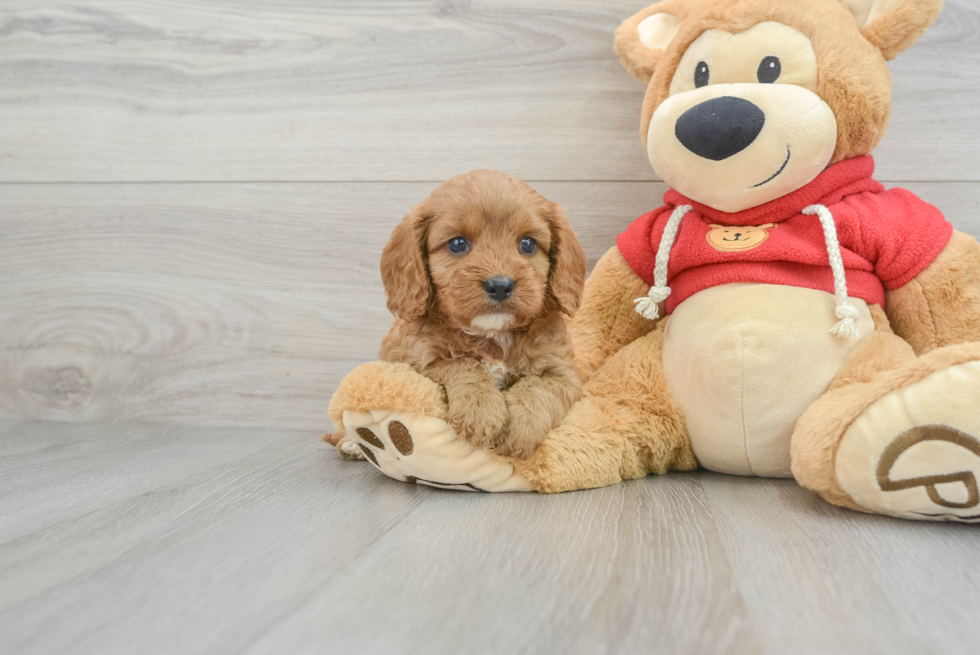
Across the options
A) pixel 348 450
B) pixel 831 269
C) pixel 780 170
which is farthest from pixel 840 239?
pixel 348 450

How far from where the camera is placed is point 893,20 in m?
1.11

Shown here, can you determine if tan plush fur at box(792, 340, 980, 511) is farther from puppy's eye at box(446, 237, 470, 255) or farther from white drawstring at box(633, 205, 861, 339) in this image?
puppy's eye at box(446, 237, 470, 255)

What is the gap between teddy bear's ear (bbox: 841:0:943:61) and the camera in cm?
109

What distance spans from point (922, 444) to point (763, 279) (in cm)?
37

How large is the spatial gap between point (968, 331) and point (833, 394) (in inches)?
10.3

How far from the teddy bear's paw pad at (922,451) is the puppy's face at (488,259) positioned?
50 centimetres

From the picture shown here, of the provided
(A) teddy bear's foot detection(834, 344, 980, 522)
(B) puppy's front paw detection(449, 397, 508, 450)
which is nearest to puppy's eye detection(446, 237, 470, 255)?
(B) puppy's front paw detection(449, 397, 508, 450)

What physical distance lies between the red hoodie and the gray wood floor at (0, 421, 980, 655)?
35 cm

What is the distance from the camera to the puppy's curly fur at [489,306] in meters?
1.06

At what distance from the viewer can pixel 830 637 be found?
25.0 inches

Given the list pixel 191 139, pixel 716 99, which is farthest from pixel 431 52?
pixel 716 99

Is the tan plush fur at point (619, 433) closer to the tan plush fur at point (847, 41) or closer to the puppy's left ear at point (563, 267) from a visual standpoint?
the puppy's left ear at point (563, 267)

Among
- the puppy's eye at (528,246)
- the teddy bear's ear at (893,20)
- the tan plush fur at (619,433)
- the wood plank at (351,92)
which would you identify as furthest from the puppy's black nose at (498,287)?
the teddy bear's ear at (893,20)

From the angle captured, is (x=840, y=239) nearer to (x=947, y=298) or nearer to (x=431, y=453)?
(x=947, y=298)
